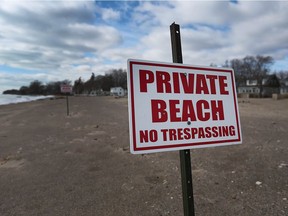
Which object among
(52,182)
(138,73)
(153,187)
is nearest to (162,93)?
(138,73)

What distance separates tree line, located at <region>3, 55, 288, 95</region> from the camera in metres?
79.2

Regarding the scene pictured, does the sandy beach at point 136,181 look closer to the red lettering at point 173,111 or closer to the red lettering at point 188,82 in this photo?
the red lettering at point 173,111

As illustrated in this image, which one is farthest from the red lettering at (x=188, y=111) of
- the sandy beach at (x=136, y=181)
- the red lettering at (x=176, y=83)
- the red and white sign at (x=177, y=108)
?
the sandy beach at (x=136, y=181)

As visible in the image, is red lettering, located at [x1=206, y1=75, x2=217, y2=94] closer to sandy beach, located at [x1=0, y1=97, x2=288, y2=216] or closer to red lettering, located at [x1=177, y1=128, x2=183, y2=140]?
red lettering, located at [x1=177, y1=128, x2=183, y2=140]

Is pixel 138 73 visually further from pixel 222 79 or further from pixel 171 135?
pixel 222 79

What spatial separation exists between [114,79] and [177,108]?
4570 inches

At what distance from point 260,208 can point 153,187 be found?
1.65m

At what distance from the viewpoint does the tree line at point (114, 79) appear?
260ft

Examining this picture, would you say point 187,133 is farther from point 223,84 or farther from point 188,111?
point 223,84

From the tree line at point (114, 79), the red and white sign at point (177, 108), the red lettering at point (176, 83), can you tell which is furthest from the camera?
the tree line at point (114, 79)

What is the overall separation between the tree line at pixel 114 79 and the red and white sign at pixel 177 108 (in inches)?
3189

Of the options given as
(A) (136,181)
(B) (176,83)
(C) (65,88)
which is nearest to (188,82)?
(B) (176,83)

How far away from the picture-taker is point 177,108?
1628 millimetres

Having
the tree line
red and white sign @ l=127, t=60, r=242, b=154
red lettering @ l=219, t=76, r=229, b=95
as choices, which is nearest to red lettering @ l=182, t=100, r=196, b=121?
red and white sign @ l=127, t=60, r=242, b=154
